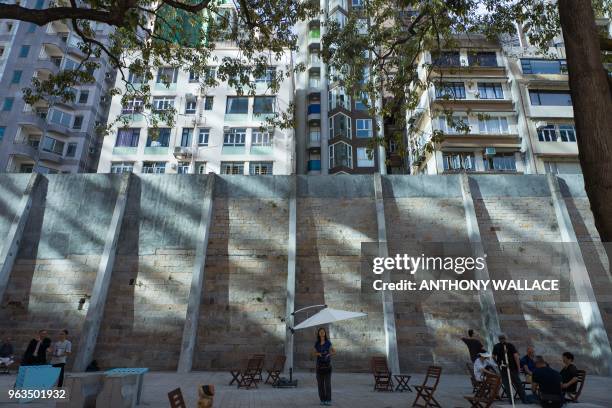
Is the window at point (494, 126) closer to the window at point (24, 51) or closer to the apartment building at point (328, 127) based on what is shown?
the apartment building at point (328, 127)

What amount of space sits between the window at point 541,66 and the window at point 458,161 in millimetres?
7655

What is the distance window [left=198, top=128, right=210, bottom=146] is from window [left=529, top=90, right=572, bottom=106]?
935 inches

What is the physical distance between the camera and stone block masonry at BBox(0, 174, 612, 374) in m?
13.4

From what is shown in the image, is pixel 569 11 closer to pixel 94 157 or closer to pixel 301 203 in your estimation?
pixel 301 203

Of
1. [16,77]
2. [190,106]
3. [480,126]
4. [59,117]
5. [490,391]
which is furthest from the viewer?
[59,117]

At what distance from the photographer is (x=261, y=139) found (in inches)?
1089

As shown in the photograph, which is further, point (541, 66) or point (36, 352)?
point (541, 66)

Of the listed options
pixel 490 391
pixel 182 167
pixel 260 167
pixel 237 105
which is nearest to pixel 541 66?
pixel 260 167

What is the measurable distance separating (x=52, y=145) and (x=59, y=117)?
2695mm

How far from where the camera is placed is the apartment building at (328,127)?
3119cm

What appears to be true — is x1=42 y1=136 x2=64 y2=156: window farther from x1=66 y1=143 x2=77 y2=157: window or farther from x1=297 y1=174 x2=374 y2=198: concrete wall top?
x1=297 y1=174 x2=374 y2=198: concrete wall top

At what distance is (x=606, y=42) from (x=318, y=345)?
793 centimetres

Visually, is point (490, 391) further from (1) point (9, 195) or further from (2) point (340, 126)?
(2) point (340, 126)

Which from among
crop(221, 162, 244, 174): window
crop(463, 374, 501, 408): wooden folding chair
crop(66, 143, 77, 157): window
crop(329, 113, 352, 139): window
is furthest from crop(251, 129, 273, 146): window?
crop(463, 374, 501, 408): wooden folding chair
